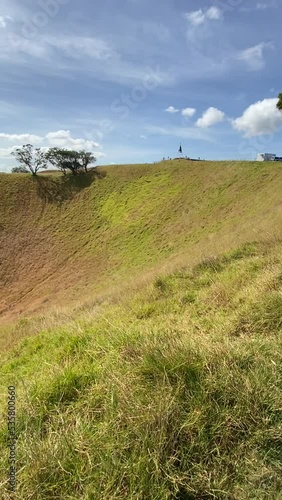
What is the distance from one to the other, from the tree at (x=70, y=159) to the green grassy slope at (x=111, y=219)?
2096 mm

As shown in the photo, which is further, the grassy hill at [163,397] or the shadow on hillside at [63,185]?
the shadow on hillside at [63,185]

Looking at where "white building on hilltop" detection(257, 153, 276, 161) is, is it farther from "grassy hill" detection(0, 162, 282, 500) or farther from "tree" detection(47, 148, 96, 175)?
"grassy hill" detection(0, 162, 282, 500)

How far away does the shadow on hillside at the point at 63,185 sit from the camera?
37.5m

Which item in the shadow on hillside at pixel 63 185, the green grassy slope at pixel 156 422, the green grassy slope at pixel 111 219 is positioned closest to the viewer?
the green grassy slope at pixel 156 422

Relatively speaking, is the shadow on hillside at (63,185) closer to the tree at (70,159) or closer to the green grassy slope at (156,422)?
the tree at (70,159)

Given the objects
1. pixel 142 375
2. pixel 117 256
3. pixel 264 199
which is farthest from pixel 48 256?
pixel 142 375

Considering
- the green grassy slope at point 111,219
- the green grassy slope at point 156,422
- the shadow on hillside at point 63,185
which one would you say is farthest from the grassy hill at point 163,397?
the shadow on hillside at point 63,185

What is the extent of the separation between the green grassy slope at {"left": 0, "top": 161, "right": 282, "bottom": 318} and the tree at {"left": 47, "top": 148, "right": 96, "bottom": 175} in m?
2.10

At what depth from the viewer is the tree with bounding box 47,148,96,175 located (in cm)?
4066

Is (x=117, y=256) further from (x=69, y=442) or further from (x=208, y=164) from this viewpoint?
(x=69, y=442)

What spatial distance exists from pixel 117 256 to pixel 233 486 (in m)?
A: 25.3

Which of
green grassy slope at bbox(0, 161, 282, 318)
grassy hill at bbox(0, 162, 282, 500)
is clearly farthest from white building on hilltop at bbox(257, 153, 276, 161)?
grassy hill at bbox(0, 162, 282, 500)

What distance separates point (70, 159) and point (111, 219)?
1309 cm

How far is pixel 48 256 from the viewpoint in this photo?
96.4ft
